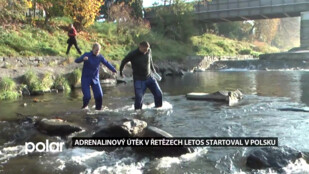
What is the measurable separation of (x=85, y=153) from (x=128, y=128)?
1.03 metres

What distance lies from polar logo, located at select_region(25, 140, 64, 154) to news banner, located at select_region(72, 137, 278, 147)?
312 mm

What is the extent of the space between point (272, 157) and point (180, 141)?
1676 millimetres

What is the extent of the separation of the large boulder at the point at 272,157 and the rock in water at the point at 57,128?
4023 millimetres

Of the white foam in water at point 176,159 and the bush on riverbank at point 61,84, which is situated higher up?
the bush on riverbank at point 61,84

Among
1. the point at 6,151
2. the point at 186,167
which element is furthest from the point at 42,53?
the point at 186,167

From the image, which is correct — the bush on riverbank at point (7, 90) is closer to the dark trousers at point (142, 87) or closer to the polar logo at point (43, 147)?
the dark trousers at point (142, 87)

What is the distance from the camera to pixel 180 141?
6477 millimetres

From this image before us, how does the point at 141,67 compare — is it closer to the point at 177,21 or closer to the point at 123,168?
the point at 123,168

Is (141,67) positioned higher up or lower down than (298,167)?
higher up

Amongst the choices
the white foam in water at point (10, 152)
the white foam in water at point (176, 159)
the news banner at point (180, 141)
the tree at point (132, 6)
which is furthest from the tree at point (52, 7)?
the white foam in water at point (176, 159)

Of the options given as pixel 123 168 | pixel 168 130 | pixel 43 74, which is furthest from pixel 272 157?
pixel 43 74

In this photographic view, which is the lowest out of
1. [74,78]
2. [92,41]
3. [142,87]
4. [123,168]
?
[123,168]

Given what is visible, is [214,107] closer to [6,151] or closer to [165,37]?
[6,151]

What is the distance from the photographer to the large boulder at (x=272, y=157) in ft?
18.2
